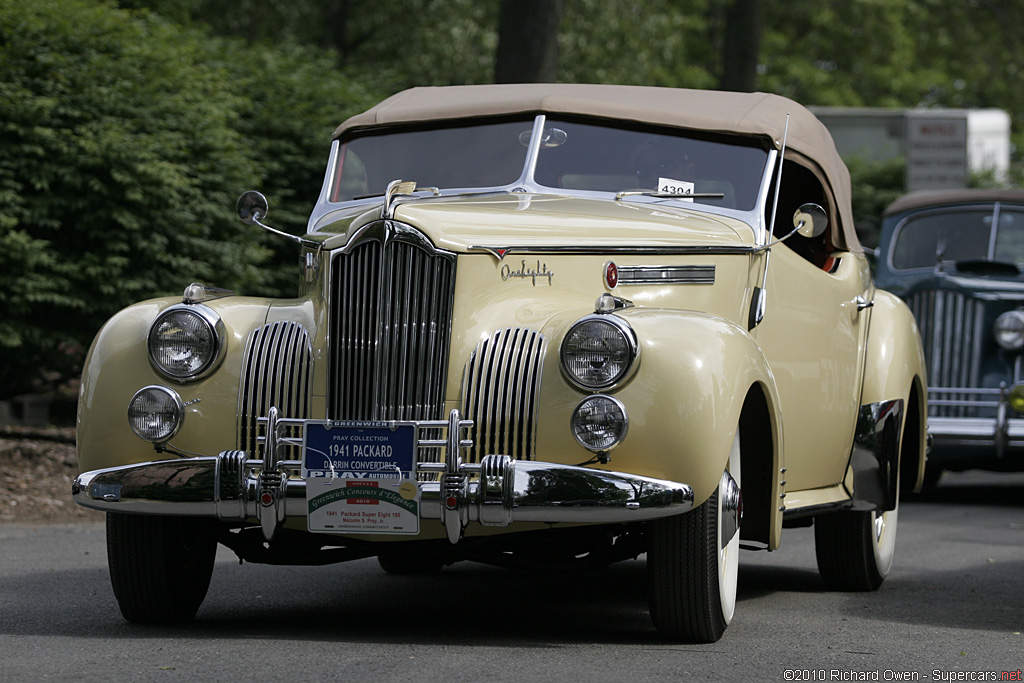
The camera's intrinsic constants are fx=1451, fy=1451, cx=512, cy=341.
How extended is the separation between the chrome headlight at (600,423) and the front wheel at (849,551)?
2.70 meters

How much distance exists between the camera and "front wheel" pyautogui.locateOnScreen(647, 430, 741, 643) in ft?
16.5

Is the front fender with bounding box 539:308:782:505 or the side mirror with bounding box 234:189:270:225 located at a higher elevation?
the side mirror with bounding box 234:189:270:225

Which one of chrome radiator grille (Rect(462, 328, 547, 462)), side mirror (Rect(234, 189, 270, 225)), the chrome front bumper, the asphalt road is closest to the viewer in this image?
the asphalt road

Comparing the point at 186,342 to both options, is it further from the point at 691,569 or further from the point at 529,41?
the point at 529,41

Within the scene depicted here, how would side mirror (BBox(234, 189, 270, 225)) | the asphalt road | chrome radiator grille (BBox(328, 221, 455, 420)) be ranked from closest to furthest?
A: the asphalt road, chrome radiator grille (BBox(328, 221, 455, 420)), side mirror (BBox(234, 189, 270, 225))

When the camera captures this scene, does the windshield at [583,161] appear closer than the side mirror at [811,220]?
No

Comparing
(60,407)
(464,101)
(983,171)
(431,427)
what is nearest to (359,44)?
(983,171)

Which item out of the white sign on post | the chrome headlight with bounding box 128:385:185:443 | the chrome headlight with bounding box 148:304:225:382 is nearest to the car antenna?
the chrome headlight with bounding box 148:304:225:382

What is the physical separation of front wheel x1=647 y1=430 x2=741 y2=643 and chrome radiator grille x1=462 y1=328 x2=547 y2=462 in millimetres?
586

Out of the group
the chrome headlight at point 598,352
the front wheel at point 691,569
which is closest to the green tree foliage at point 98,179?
the chrome headlight at point 598,352

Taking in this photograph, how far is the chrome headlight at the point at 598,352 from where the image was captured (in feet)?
15.9

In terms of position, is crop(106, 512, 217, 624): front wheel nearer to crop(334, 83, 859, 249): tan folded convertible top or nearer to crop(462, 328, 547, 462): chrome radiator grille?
crop(462, 328, 547, 462): chrome radiator grille

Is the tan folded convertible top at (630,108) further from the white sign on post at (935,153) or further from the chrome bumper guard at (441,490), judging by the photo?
the white sign on post at (935,153)

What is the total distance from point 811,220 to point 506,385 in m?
1.83
